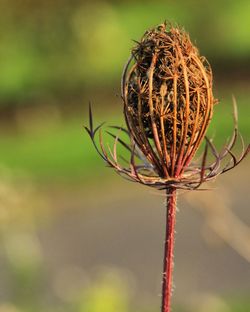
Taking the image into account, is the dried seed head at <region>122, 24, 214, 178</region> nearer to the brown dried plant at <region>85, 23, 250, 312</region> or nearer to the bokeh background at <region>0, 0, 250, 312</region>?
the brown dried plant at <region>85, 23, 250, 312</region>

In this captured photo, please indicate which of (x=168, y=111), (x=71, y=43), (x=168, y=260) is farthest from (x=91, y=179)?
(x=168, y=260)

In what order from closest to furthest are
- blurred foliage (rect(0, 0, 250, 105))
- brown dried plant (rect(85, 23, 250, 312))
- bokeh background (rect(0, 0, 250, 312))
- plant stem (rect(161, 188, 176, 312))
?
plant stem (rect(161, 188, 176, 312)), brown dried plant (rect(85, 23, 250, 312)), bokeh background (rect(0, 0, 250, 312)), blurred foliage (rect(0, 0, 250, 105))

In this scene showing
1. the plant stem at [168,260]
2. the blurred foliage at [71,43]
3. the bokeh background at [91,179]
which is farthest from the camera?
the blurred foliage at [71,43]

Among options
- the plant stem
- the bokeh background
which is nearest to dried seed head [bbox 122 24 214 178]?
the plant stem

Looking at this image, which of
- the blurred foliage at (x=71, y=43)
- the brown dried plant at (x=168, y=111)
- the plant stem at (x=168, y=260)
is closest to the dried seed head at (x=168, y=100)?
the brown dried plant at (x=168, y=111)

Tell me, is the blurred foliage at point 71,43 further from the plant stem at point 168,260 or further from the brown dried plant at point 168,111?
the plant stem at point 168,260

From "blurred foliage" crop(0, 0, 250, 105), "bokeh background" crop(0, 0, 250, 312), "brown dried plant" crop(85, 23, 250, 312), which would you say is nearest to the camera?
"brown dried plant" crop(85, 23, 250, 312)

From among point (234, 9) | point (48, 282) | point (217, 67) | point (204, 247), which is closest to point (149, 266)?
point (204, 247)
